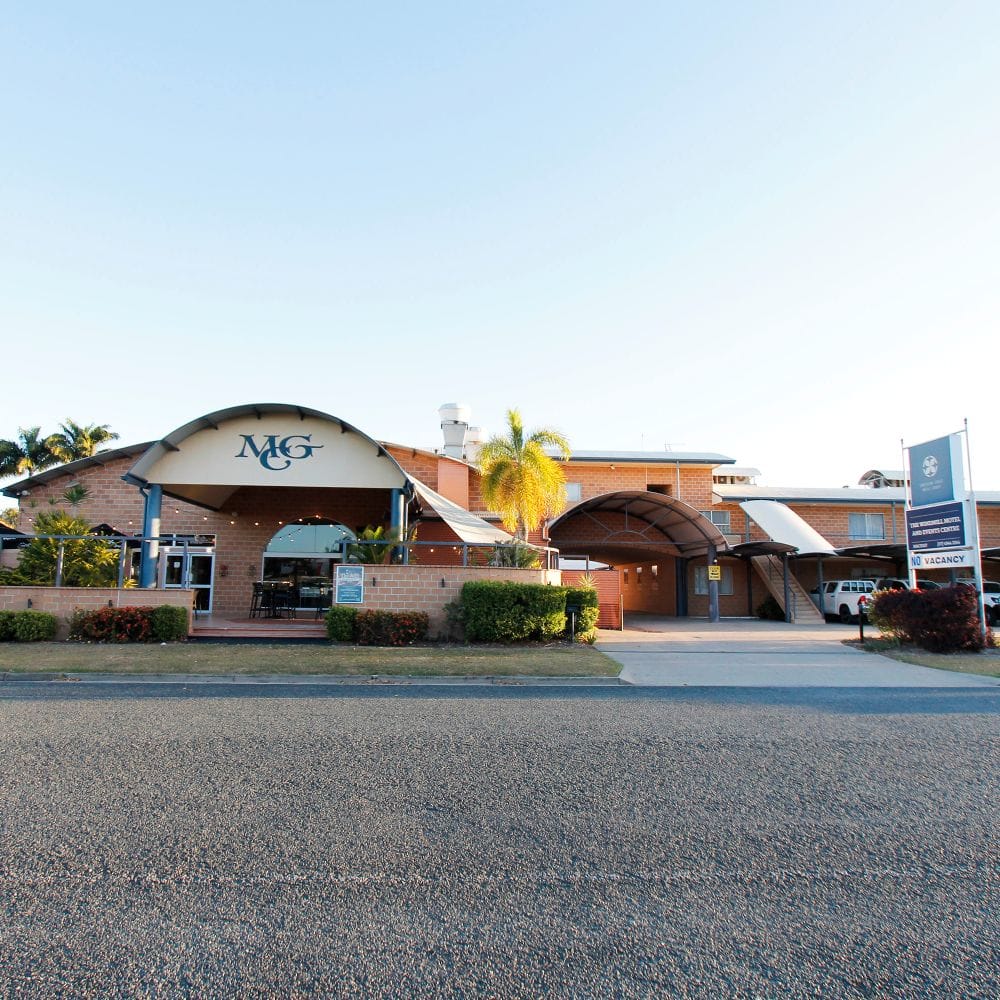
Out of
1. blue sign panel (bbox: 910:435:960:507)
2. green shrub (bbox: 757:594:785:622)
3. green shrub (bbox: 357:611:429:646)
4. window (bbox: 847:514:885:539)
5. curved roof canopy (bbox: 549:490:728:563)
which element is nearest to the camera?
green shrub (bbox: 357:611:429:646)

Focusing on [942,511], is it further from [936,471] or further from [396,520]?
[396,520]

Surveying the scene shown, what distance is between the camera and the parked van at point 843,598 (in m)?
28.0

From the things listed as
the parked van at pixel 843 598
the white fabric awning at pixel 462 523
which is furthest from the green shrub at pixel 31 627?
the parked van at pixel 843 598

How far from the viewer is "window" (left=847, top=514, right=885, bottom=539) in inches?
1296

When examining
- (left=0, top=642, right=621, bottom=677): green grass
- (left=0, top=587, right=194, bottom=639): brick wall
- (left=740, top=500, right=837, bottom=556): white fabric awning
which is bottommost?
(left=0, top=642, right=621, bottom=677): green grass

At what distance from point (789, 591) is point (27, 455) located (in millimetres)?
44813

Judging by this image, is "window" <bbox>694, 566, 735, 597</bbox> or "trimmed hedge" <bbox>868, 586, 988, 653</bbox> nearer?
"trimmed hedge" <bbox>868, 586, 988, 653</bbox>

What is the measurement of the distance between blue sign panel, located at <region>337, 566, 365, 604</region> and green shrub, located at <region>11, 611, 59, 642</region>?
610cm

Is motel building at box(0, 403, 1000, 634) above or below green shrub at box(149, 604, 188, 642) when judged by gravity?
above

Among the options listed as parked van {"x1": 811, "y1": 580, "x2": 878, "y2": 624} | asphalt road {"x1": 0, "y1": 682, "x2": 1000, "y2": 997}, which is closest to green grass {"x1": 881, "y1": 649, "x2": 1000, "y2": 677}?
asphalt road {"x1": 0, "y1": 682, "x2": 1000, "y2": 997}

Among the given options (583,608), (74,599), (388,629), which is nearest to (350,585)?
(388,629)

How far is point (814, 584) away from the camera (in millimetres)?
32344

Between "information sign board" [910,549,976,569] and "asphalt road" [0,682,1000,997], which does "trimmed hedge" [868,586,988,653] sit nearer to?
"information sign board" [910,549,976,569]

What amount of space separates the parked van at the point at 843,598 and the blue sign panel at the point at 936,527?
393 inches
